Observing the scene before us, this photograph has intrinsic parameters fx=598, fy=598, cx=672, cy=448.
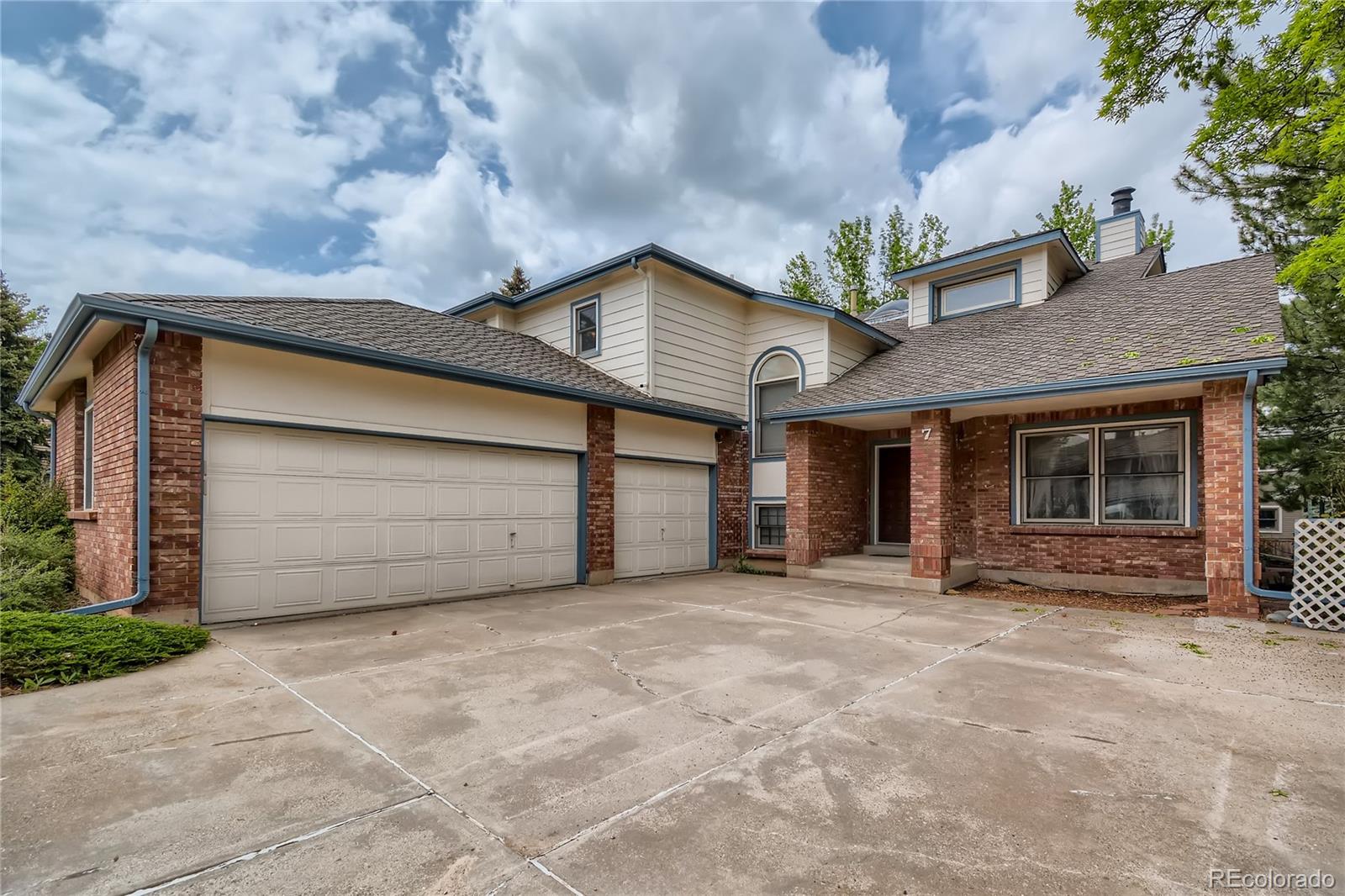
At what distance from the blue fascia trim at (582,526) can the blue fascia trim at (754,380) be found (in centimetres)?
411

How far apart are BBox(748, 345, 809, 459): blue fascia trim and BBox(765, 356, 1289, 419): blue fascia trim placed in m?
1.51

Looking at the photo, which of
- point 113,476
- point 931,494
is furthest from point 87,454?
point 931,494

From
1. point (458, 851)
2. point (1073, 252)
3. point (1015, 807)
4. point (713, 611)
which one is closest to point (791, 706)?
point (1015, 807)

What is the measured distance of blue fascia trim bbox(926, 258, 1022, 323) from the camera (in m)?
12.2

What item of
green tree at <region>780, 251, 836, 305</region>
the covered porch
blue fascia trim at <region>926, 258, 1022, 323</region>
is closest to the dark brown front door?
the covered porch

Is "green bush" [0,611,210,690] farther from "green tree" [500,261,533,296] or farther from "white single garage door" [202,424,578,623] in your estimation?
"green tree" [500,261,533,296]

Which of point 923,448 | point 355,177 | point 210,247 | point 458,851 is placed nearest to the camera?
point 458,851

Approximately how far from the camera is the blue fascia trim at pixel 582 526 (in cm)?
1001

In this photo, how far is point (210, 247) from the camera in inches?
583

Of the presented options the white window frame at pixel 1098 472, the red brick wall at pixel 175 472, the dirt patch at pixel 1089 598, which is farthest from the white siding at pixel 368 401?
the white window frame at pixel 1098 472

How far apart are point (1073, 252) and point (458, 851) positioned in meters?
14.8

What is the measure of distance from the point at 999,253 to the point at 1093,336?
11.0ft

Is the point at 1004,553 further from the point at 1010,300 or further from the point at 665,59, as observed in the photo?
the point at 665,59

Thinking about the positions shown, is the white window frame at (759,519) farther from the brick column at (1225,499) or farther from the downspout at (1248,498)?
the downspout at (1248,498)
